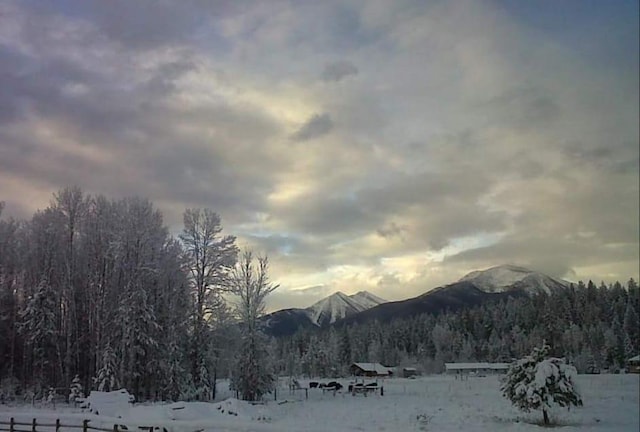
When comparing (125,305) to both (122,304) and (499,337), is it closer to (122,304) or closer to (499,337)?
(122,304)

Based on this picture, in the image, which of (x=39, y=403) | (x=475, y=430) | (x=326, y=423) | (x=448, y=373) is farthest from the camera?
(x=448, y=373)

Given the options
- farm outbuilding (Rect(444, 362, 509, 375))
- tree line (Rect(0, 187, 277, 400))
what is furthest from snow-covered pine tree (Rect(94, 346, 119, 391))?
farm outbuilding (Rect(444, 362, 509, 375))

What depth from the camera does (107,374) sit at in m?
31.2

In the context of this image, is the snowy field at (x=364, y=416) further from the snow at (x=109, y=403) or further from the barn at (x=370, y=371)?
the barn at (x=370, y=371)

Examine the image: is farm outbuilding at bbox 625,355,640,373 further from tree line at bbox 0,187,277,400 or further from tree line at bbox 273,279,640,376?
tree line at bbox 0,187,277,400

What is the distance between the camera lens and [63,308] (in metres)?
33.6

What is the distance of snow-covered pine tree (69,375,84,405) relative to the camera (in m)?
30.1

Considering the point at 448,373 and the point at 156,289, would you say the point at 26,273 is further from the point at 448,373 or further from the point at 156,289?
the point at 448,373

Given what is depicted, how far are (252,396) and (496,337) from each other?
6418cm

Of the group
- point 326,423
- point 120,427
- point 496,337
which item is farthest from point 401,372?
point 120,427

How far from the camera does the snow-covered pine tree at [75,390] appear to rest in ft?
98.9

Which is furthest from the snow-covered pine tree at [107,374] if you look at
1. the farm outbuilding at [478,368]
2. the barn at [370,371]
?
the farm outbuilding at [478,368]

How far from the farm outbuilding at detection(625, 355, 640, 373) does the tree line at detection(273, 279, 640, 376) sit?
1588 mm

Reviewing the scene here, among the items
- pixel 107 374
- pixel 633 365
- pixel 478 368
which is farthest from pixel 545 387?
pixel 478 368
